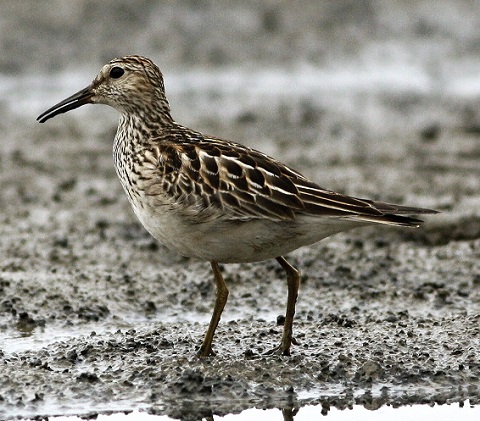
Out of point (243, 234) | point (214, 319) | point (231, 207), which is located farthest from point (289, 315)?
point (231, 207)

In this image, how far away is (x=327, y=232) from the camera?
711cm

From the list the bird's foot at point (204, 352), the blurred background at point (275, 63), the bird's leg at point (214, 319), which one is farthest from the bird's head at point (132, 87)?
the blurred background at point (275, 63)

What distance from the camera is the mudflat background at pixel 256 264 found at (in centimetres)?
717

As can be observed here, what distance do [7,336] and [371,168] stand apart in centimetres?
576

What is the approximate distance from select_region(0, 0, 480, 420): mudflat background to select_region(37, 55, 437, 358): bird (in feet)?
1.87

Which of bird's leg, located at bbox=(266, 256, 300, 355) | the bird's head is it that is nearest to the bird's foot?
bird's leg, located at bbox=(266, 256, 300, 355)

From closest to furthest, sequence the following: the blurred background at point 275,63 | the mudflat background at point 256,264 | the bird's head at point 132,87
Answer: the mudflat background at point 256,264 < the bird's head at point 132,87 < the blurred background at point 275,63

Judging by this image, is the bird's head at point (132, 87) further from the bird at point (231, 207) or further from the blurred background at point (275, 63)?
the blurred background at point (275, 63)

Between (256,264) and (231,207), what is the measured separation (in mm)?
2697

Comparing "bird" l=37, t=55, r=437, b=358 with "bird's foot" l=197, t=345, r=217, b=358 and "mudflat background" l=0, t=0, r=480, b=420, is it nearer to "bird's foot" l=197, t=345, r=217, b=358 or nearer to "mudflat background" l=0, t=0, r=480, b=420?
"bird's foot" l=197, t=345, r=217, b=358

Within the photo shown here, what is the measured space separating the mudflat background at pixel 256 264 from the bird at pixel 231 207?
22.4 inches

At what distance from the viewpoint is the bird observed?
701 cm

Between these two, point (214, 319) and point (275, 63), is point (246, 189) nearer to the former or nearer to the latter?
point (214, 319)

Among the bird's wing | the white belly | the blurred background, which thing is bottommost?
the white belly
